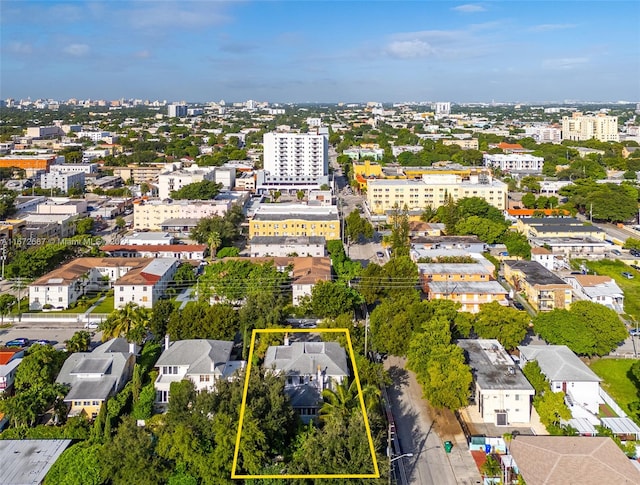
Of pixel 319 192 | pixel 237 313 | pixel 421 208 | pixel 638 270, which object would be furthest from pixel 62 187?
pixel 638 270

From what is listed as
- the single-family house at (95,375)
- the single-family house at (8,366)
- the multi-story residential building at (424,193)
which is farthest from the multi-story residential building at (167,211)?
the single-family house at (95,375)

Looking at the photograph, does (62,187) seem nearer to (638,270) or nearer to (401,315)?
(401,315)

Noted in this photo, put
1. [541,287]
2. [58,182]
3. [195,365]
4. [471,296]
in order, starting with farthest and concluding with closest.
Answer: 1. [58,182]
2. [541,287]
3. [471,296]
4. [195,365]

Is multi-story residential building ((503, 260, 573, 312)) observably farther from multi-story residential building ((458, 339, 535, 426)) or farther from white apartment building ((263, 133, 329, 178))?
white apartment building ((263, 133, 329, 178))

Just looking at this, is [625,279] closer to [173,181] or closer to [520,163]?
[173,181]

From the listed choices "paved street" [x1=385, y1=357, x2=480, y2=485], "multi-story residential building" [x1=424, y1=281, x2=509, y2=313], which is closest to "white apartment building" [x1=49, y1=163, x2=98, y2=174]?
"multi-story residential building" [x1=424, y1=281, x2=509, y2=313]

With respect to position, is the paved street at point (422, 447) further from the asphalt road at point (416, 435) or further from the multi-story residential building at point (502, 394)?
the multi-story residential building at point (502, 394)

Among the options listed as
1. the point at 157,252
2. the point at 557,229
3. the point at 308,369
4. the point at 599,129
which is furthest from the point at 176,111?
the point at 308,369
